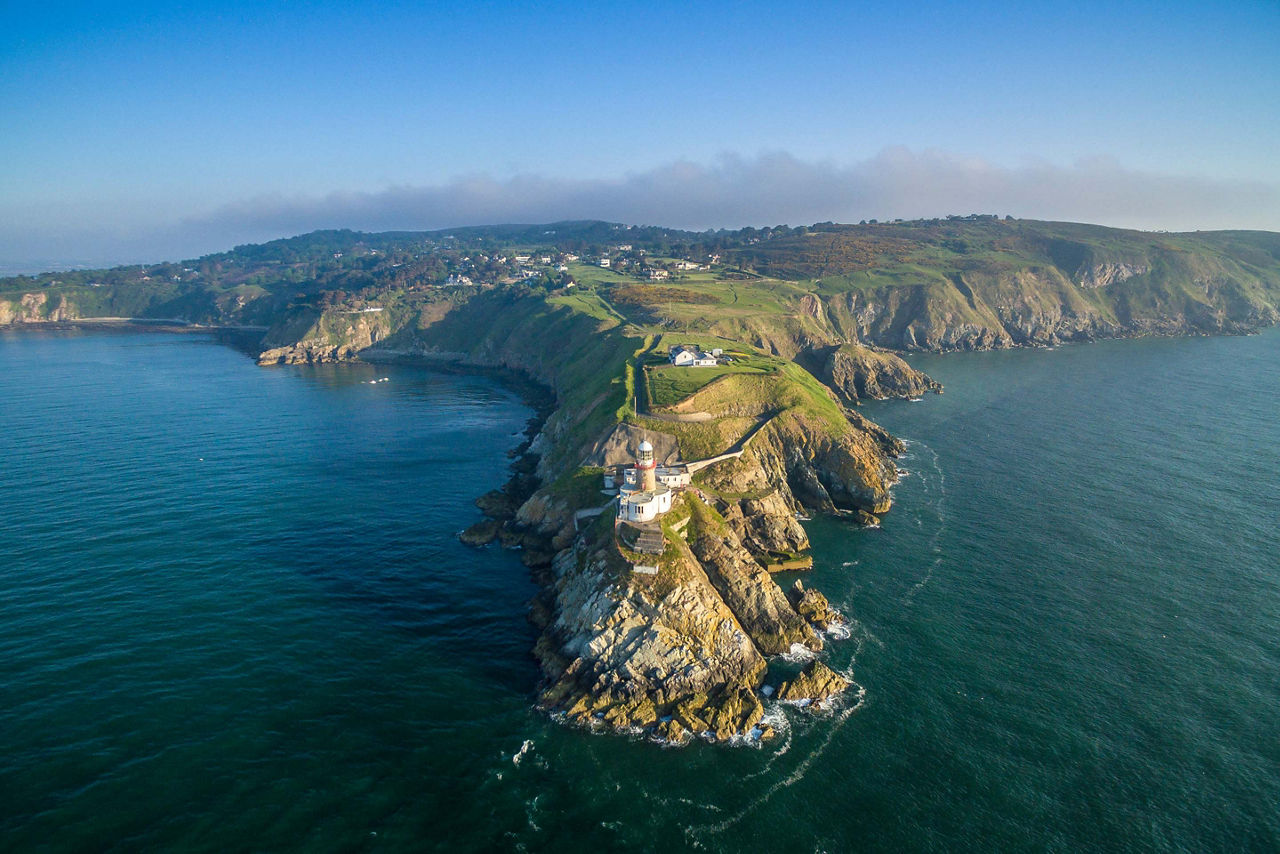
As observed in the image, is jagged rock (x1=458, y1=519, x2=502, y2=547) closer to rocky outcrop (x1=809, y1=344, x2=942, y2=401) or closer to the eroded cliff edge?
the eroded cliff edge

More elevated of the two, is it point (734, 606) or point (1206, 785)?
point (734, 606)

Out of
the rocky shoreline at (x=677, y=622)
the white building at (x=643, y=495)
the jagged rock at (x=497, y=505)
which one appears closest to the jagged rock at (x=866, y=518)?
the rocky shoreline at (x=677, y=622)

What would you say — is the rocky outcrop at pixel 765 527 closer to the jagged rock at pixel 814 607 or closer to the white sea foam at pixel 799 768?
the jagged rock at pixel 814 607

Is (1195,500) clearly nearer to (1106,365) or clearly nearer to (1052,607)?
(1052,607)

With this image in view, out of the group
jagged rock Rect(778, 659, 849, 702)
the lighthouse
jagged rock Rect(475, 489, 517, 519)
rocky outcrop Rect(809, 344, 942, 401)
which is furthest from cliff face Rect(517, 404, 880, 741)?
rocky outcrop Rect(809, 344, 942, 401)

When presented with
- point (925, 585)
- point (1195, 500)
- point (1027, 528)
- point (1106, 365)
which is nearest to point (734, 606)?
point (925, 585)
